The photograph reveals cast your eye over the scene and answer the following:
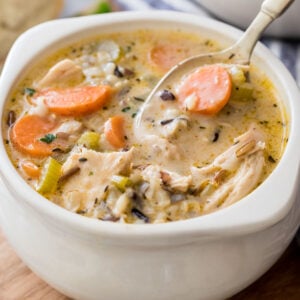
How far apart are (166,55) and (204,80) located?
28 cm

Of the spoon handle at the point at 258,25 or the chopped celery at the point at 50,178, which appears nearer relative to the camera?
the chopped celery at the point at 50,178

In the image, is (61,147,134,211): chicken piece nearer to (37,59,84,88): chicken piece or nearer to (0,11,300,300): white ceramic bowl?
(0,11,300,300): white ceramic bowl

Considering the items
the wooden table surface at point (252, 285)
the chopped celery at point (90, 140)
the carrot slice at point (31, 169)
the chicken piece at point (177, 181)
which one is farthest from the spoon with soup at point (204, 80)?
the wooden table surface at point (252, 285)

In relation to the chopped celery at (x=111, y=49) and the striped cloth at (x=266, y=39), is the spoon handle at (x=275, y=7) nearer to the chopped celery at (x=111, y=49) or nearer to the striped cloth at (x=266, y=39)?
the striped cloth at (x=266, y=39)

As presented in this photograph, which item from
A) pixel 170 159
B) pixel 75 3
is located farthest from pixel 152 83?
pixel 75 3

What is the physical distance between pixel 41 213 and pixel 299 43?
1.63 metres

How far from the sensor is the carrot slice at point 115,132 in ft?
7.41

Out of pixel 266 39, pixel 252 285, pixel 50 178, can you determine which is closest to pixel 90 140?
pixel 50 178

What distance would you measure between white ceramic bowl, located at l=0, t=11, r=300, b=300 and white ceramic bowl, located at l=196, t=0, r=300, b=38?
0.87 metres

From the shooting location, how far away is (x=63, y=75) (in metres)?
2.52

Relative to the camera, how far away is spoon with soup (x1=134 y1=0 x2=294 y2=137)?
93.6 inches

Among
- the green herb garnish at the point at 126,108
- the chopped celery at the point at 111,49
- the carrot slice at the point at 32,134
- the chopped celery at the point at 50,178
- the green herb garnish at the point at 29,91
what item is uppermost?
the green herb garnish at the point at 126,108

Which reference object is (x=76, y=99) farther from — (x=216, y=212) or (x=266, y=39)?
(x=266, y=39)

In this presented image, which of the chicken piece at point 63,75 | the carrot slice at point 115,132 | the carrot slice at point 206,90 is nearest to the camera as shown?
the carrot slice at point 115,132
